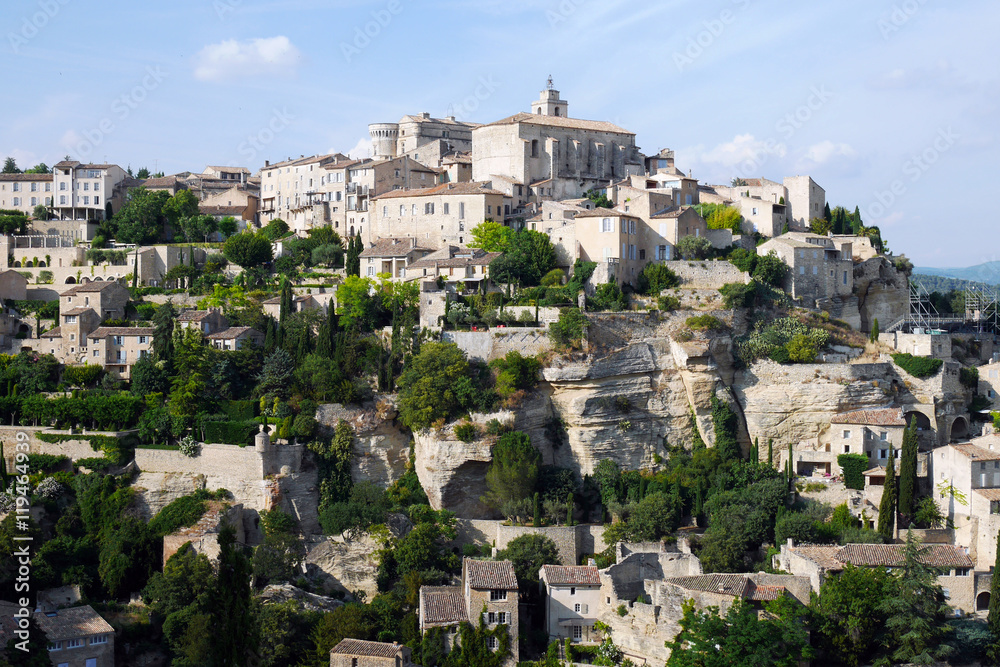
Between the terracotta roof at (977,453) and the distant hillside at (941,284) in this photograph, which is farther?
the distant hillside at (941,284)

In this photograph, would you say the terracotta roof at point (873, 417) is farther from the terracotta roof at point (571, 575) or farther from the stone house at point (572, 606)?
the stone house at point (572, 606)

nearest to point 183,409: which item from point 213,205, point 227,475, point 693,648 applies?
point 227,475

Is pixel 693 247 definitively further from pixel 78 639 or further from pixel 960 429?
pixel 78 639

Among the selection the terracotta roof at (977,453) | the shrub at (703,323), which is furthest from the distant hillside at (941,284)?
the terracotta roof at (977,453)

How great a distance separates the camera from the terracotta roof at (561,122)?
226 feet

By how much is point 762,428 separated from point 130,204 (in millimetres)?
38860

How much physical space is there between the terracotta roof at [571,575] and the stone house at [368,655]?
6099mm

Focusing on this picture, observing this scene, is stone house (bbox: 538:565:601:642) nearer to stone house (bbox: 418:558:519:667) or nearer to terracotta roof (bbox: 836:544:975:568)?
stone house (bbox: 418:558:519:667)

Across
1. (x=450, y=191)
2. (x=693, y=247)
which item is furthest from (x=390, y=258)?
(x=693, y=247)

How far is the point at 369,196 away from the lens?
69.0 metres

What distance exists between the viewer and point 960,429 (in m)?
53.6

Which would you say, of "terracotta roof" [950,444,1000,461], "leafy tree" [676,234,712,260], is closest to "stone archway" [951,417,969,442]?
"terracotta roof" [950,444,1000,461]

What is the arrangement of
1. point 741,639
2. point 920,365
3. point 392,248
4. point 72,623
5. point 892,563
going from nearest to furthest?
point 741,639 → point 72,623 → point 892,563 → point 920,365 → point 392,248

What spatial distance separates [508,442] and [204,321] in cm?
1554
